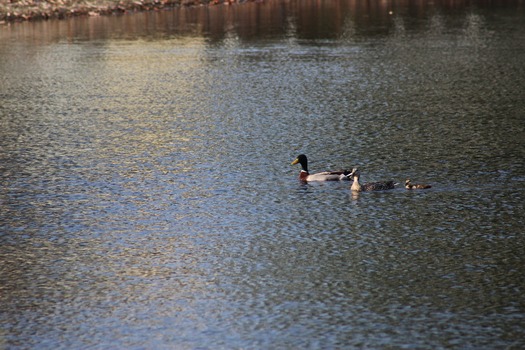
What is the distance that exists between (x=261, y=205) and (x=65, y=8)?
217ft

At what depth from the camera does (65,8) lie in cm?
8881

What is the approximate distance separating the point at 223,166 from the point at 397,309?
13.4 meters

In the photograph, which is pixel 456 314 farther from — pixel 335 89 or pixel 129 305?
pixel 335 89

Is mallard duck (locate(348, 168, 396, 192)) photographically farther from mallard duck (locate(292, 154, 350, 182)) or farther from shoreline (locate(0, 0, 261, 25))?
shoreline (locate(0, 0, 261, 25))

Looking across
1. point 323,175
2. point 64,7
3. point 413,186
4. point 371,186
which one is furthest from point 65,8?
point 413,186

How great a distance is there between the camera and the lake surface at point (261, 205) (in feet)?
61.4

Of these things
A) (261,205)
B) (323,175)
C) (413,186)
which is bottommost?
(261,205)

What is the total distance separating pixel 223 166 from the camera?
31.6 m

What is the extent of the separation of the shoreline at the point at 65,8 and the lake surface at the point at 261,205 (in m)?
30.2

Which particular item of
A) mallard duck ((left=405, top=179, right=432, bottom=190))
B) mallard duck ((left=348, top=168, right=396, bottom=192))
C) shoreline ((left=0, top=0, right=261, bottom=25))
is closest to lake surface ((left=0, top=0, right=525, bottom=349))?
mallard duck ((left=405, top=179, right=432, bottom=190))

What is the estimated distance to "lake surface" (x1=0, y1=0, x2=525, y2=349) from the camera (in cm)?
1872

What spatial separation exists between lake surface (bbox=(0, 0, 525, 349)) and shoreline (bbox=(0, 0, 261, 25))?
30.2m

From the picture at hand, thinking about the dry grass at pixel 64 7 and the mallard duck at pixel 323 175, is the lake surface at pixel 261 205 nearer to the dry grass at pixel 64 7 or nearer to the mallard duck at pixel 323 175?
the mallard duck at pixel 323 175

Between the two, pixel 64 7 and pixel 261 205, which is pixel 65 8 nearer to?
pixel 64 7
